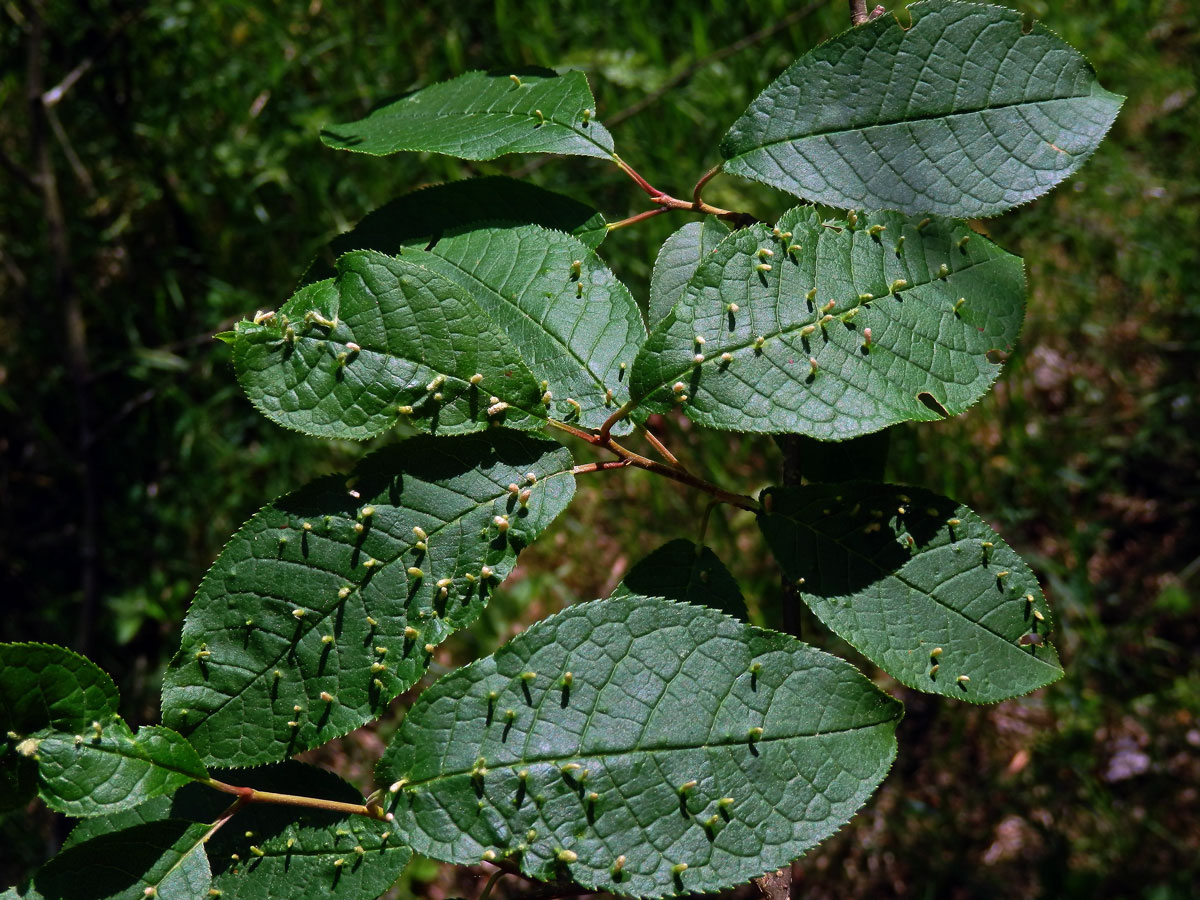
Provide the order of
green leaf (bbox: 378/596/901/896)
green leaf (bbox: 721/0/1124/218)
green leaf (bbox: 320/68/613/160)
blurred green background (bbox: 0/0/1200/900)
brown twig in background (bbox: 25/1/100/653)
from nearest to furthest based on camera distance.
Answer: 1. green leaf (bbox: 378/596/901/896)
2. green leaf (bbox: 721/0/1124/218)
3. green leaf (bbox: 320/68/613/160)
4. brown twig in background (bbox: 25/1/100/653)
5. blurred green background (bbox: 0/0/1200/900)

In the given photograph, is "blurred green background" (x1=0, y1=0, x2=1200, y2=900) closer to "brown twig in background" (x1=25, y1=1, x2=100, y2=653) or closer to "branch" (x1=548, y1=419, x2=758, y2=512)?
A: "brown twig in background" (x1=25, y1=1, x2=100, y2=653)

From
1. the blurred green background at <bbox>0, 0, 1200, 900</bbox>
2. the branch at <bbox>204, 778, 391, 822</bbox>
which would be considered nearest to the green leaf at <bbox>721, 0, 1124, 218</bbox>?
the branch at <bbox>204, 778, 391, 822</bbox>

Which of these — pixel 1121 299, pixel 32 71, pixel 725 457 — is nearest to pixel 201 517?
pixel 32 71

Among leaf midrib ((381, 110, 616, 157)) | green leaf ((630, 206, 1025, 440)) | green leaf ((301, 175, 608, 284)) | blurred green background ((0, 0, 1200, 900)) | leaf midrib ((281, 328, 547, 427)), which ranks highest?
leaf midrib ((381, 110, 616, 157))

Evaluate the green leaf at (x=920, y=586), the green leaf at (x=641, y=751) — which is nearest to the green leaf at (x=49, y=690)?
the green leaf at (x=641, y=751)

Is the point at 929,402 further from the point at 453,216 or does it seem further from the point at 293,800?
the point at 293,800

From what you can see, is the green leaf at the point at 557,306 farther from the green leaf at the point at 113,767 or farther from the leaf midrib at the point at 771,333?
the green leaf at the point at 113,767
